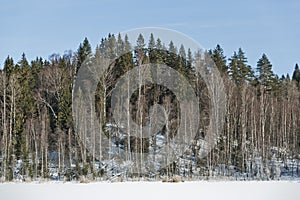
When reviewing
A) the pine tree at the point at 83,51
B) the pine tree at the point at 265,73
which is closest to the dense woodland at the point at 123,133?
the pine tree at the point at 83,51

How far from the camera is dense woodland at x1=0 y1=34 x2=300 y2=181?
95.8 feet

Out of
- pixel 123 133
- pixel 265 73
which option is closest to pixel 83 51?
pixel 123 133

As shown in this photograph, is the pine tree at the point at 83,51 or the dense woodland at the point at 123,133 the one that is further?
the pine tree at the point at 83,51

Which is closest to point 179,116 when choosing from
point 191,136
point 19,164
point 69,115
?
point 191,136

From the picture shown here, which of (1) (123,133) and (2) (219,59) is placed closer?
(1) (123,133)

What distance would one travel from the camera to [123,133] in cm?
3169

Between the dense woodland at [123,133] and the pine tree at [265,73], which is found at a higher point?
the pine tree at [265,73]

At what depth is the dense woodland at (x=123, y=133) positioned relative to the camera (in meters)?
29.2

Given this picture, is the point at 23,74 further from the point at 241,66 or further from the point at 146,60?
the point at 241,66

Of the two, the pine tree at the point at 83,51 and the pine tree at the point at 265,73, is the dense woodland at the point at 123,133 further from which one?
the pine tree at the point at 265,73

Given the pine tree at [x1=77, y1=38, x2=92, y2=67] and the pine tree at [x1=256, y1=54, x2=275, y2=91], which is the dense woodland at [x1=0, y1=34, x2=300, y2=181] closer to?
the pine tree at [x1=77, y1=38, x2=92, y2=67]

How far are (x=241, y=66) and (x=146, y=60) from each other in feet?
47.6

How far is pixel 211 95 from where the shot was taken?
31.0 m

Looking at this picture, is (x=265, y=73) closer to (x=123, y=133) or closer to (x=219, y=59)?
(x=219, y=59)
